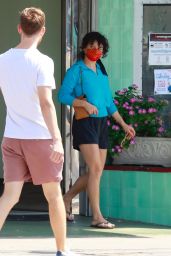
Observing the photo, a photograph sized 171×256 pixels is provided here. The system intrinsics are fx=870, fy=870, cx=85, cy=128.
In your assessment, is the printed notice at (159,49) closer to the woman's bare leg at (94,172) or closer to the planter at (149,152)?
the planter at (149,152)

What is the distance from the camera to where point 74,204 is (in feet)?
30.4

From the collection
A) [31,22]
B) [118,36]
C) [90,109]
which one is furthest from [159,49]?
[31,22]

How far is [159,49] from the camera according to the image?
8.80m

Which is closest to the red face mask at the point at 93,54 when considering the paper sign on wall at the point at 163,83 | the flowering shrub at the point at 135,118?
the flowering shrub at the point at 135,118

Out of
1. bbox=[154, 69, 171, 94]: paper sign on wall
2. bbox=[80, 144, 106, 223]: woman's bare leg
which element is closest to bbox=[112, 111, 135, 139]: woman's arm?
bbox=[80, 144, 106, 223]: woman's bare leg

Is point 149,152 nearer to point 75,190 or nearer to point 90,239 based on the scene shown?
point 75,190

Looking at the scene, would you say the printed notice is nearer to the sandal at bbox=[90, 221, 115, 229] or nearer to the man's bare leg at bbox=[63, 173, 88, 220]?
the man's bare leg at bbox=[63, 173, 88, 220]

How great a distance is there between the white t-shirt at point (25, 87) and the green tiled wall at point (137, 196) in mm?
2559

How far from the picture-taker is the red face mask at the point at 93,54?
7.93 meters

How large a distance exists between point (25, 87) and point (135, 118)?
8.84 ft

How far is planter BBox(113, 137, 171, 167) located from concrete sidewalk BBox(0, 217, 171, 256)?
24.1 inches

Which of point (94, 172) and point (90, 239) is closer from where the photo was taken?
point (90, 239)

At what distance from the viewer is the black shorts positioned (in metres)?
7.90

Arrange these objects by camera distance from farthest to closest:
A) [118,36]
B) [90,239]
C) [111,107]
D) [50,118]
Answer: [118,36] < [111,107] < [90,239] < [50,118]
